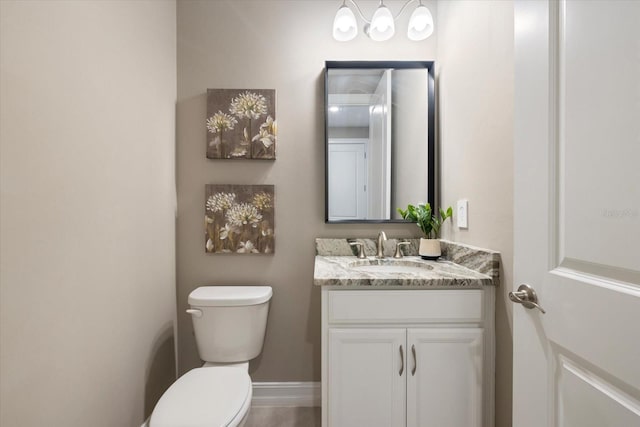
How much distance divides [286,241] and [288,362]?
73cm

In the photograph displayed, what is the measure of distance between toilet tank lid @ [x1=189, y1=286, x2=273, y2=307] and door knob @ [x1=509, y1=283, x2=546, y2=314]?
1.13m

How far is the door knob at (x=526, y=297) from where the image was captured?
79 cm

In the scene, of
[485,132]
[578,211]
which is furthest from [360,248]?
[578,211]

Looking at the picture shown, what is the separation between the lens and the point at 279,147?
174cm

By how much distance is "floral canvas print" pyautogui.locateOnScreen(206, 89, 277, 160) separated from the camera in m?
1.70

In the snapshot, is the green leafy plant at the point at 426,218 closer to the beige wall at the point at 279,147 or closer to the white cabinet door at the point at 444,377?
the beige wall at the point at 279,147

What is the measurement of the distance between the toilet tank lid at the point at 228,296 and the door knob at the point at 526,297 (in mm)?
→ 1127

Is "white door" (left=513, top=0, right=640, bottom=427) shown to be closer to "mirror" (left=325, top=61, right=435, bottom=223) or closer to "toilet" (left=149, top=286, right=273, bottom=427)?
"mirror" (left=325, top=61, right=435, bottom=223)

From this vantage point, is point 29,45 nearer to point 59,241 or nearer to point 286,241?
point 59,241

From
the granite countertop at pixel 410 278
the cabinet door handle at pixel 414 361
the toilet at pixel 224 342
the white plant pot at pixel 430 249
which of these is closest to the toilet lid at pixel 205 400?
the toilet at pixel 224 342

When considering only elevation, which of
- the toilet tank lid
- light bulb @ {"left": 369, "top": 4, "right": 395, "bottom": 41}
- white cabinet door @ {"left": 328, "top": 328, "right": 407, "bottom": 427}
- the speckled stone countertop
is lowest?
white cabinet door @ {"left": 328, "top": 328, "right": 407, "bottom": 427}

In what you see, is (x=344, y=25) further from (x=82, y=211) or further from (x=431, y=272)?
(x=82, y=211)

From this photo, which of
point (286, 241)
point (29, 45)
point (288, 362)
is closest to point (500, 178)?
point (286, 241)

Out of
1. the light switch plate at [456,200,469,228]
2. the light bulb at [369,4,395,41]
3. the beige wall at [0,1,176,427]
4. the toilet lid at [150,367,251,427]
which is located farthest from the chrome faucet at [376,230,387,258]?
the beige wall at [0,1,176,427]
